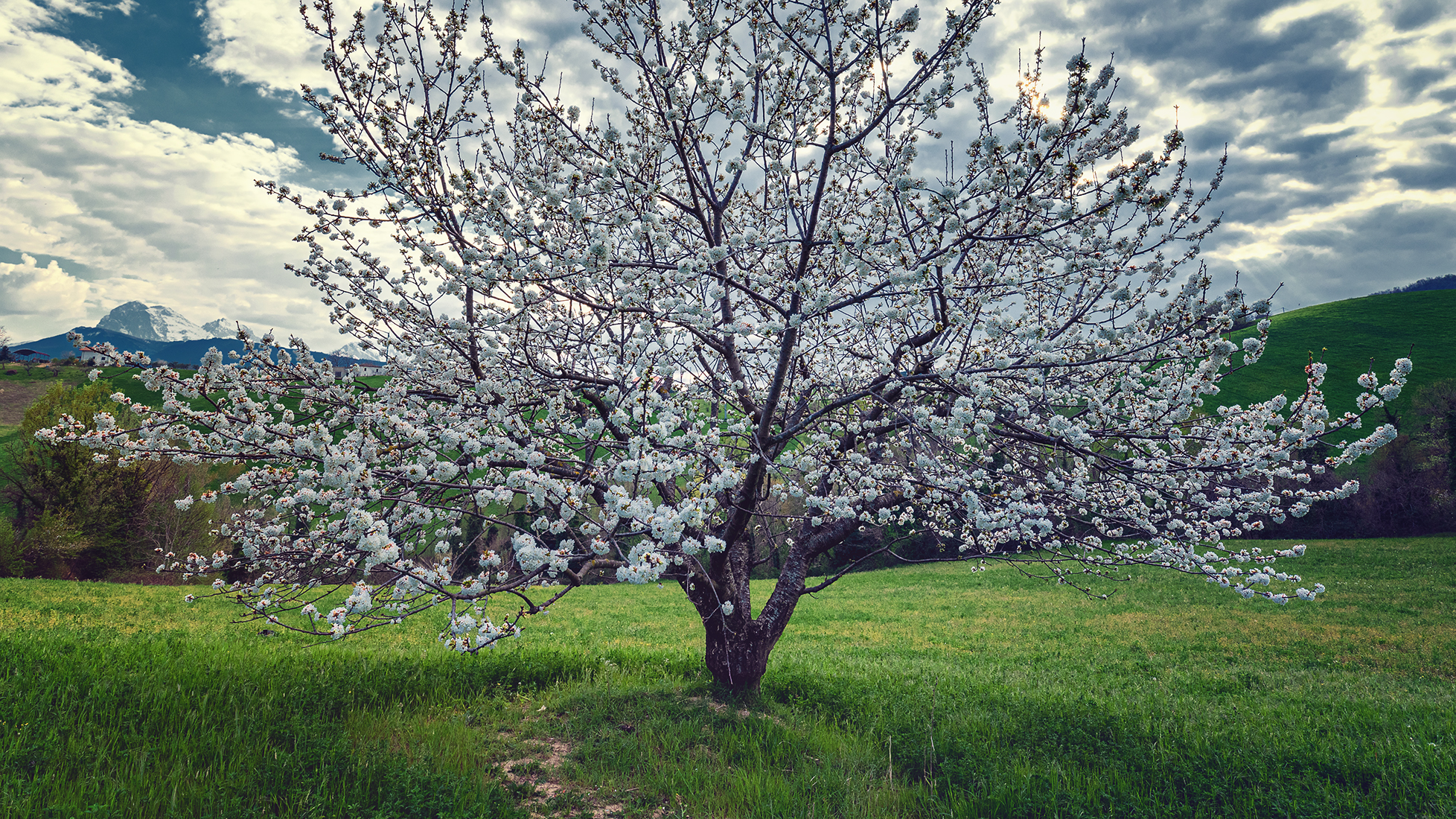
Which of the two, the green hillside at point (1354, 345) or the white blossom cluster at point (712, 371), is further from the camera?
the green hillside at point (1354, 345)

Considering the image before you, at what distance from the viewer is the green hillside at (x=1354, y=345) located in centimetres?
4288

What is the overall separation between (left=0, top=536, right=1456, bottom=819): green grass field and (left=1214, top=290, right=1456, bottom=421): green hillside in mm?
45402

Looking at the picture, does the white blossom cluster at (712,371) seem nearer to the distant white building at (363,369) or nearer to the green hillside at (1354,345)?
the distant white building at (363,369)

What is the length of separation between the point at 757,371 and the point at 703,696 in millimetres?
4380

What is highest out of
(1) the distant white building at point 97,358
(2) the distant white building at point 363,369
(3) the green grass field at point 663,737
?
(2) the distant white building at point 363,369

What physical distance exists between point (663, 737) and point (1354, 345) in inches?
3026

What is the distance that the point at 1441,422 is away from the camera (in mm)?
29422

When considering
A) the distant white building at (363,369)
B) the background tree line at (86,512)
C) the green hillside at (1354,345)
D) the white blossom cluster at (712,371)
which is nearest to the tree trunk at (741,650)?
the white blossom cluster at (712,371)

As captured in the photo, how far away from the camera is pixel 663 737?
5863 mm

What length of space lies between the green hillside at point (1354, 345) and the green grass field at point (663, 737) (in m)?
45.4

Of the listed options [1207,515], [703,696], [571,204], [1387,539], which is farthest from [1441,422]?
[571,204]

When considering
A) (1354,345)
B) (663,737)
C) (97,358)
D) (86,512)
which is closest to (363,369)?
(97,358)

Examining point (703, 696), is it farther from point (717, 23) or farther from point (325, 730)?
point (717, 23)

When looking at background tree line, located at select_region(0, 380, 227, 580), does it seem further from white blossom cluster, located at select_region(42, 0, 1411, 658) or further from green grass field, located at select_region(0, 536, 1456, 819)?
white blossom cluster, located at select_region(42, 0, 1411, 658)
